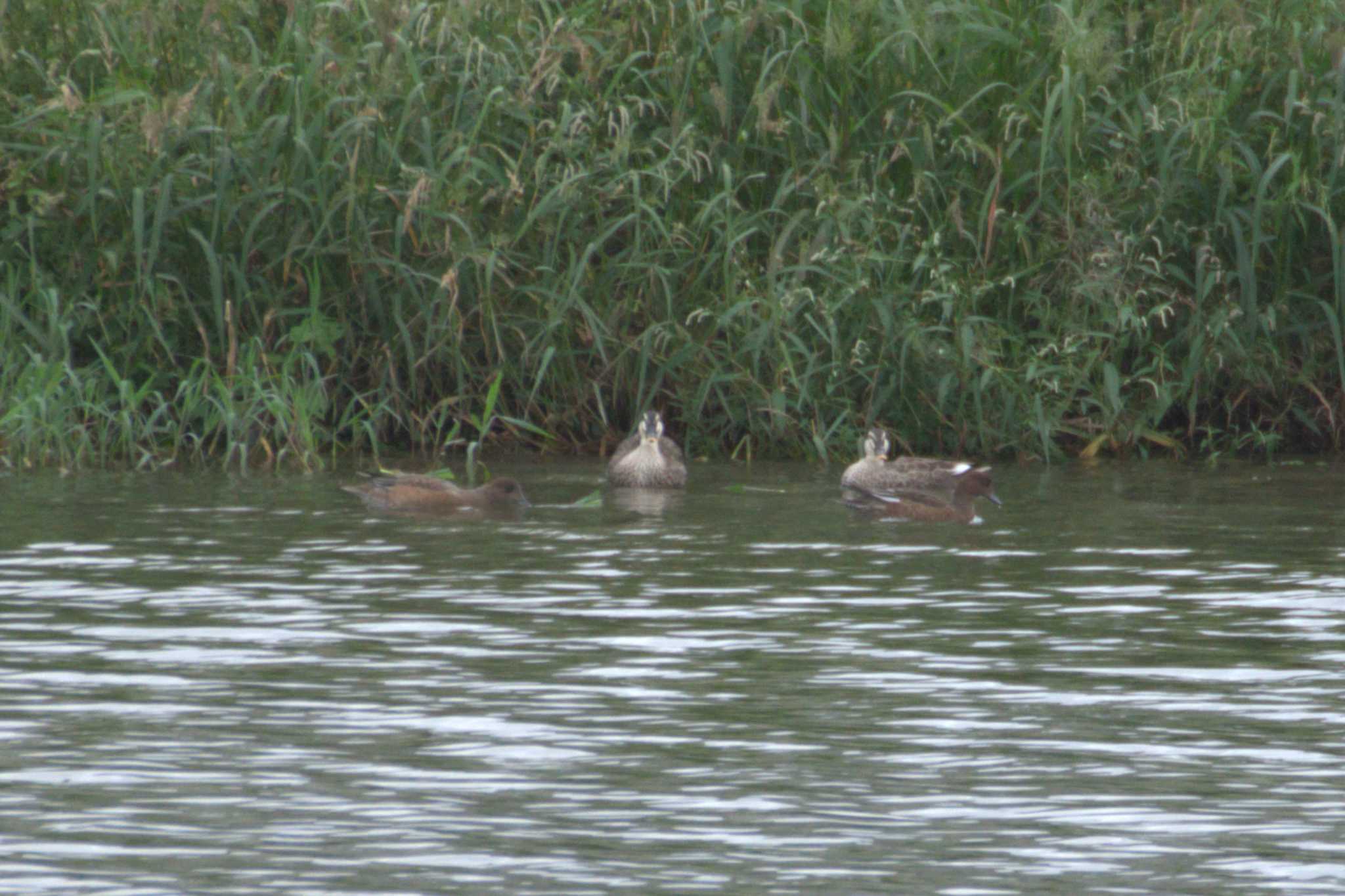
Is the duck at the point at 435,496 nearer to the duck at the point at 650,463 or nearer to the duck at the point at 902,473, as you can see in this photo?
the duck at the point at 650,463

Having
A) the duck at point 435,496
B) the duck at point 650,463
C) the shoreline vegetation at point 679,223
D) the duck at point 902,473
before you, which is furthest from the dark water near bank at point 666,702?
the shoreline vegetation at point 679,223

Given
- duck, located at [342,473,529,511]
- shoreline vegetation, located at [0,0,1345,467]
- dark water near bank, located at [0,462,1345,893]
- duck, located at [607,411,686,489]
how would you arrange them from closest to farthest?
1. dark water near bank, located at [0,462,1345,893]
2. duck, located at [342,473,529,511]
3. duck, located at [607,411,686,489]
4. shoreline vegetation, located at [0,0,1345,467]

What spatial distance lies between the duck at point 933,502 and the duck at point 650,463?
1147 millimetres

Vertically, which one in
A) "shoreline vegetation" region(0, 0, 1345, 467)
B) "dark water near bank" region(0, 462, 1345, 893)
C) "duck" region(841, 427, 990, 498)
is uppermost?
"shoreline vegetation" region(0, 0, 1345, 467)

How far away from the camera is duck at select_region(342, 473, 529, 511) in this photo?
455 inches

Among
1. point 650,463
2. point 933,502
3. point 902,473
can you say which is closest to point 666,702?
point 933,502

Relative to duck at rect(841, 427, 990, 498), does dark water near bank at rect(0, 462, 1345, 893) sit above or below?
below

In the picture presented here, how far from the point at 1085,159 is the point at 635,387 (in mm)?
2803

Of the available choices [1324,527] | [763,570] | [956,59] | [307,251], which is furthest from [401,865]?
[956,59]

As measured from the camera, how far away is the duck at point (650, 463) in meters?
12.5

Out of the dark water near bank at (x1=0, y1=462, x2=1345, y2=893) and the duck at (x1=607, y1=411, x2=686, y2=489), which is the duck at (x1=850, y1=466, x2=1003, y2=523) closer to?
the dark water near bank at (x1=0, y1=462, x2=1345, y2=893)

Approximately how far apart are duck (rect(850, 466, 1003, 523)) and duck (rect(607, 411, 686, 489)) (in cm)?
115

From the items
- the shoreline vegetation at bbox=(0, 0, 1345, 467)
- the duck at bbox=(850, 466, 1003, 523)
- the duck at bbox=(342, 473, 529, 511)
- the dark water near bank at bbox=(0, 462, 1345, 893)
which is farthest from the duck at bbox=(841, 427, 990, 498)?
the duck at bbox=(342, 473, 529, 511)

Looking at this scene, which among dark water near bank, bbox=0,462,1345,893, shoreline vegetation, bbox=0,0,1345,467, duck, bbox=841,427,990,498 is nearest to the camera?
dark water near bank, bbox=0,462,1345,893
